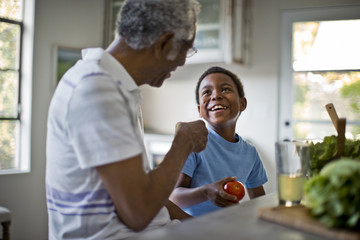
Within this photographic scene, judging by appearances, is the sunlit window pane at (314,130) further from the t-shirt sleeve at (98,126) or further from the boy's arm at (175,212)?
the t-shirt sleeve at (98,126)

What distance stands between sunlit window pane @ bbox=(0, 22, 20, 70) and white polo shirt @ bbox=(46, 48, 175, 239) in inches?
101

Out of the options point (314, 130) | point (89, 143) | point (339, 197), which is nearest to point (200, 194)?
point (89, 143)

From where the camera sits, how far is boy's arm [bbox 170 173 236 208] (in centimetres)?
121

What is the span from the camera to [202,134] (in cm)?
118

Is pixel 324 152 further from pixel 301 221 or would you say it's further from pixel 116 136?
pixel 116 136

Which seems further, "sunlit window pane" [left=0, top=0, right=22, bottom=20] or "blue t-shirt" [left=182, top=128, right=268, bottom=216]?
"sunlit window pane" [left=0, top=0, right=22, bottom=20]

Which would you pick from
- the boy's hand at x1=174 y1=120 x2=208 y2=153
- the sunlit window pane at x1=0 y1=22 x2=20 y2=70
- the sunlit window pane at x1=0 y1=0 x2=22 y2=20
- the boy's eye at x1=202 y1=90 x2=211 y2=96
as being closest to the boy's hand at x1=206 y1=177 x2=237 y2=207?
the boy's hand at x1=174 y1=120 x2=208 y2=153

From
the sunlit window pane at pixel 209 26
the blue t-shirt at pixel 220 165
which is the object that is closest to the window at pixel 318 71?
the sunlit window pane at pixel 209 26

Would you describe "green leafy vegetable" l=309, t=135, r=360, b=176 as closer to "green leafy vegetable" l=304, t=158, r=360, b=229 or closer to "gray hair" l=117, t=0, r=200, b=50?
"green leafy vegetable" l=304, t=158, r=360, b=229

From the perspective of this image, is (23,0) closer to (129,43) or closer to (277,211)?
(129,43)

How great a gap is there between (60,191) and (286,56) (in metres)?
2.79

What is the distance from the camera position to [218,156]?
155 cm

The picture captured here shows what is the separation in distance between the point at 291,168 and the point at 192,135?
12.4 inches

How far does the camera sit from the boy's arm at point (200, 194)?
3.96 ft
